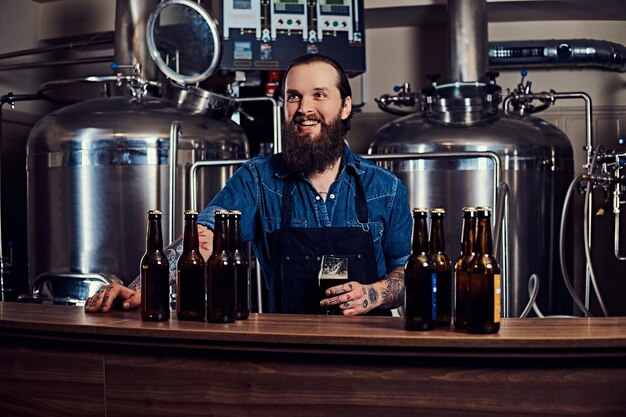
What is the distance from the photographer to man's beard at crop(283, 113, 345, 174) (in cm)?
257

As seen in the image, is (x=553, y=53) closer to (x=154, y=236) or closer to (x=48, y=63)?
(x=48, y=63)

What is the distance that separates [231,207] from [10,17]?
13.5 ft

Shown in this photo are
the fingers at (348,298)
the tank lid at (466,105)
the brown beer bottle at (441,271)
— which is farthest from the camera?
the tank lid at (466,105)

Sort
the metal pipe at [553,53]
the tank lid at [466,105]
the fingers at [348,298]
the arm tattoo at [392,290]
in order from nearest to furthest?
the fingers at [348,298] → the arm tattoo at [392,290] → the tank lid at [466,105] → the metal pipe at [553,53]

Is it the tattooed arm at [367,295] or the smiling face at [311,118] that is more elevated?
the smiling face at [311,118]

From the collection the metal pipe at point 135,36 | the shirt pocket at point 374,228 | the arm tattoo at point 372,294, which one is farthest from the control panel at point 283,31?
the arm tattoo at point 372,294

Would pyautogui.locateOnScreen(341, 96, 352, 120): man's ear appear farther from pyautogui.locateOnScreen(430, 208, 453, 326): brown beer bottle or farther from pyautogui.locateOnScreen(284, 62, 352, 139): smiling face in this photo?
pyautogui.locateOnScreen(430, 208, 453, 326): brown beer bottle

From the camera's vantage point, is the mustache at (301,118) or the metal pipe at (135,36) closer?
the mustache at (301,118)

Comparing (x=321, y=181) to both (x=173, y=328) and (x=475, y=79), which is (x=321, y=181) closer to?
(x=173, y=328)

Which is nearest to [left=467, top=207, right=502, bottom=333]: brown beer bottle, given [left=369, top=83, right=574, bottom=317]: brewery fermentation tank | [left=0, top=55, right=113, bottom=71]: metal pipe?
[left=369, top=83, right=574, bottom=317]: brewery fermentation tank

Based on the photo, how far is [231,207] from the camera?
102 inches

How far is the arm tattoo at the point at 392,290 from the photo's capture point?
2363 mm

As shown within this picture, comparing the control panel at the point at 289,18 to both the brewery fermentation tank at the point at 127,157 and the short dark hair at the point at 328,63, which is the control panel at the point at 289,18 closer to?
the brewery fermentation tank at the point at 127,157

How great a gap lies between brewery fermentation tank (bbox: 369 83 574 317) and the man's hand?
2.44m
